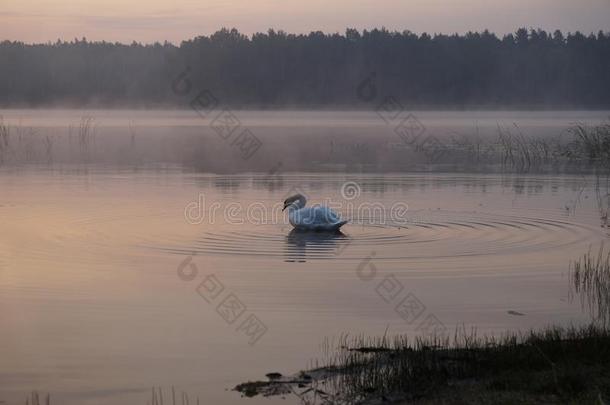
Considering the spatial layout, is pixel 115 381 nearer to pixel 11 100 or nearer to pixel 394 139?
pixel 394 139

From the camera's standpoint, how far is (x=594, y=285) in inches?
537

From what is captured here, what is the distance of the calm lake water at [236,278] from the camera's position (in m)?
10.1

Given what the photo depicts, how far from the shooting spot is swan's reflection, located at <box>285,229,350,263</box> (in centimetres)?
1638

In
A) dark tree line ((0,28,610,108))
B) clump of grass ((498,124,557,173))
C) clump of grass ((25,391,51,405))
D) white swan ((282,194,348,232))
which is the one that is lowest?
clump of grass ((25,391,51,405))

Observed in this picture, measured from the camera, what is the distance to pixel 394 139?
56.8 metres

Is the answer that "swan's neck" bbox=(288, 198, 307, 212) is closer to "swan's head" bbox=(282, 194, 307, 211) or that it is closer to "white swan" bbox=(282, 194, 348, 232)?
"swan's head" bbox=(282, 194, 307, 211)

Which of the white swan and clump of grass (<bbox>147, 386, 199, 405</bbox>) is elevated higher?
the white swan

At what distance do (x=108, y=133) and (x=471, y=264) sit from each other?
4891cm

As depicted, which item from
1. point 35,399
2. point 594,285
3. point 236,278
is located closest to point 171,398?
point 35,399

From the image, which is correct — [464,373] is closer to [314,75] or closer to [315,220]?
[315,220]

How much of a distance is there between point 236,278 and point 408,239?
477 centimetres

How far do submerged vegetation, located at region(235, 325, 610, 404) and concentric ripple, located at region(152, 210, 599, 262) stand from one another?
234 inches

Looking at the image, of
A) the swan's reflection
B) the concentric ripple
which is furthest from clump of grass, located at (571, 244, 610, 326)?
the swan's reflection

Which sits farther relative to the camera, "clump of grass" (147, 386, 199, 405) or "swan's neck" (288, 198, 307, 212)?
"swan's neck" (288, 198, 307, 212)
